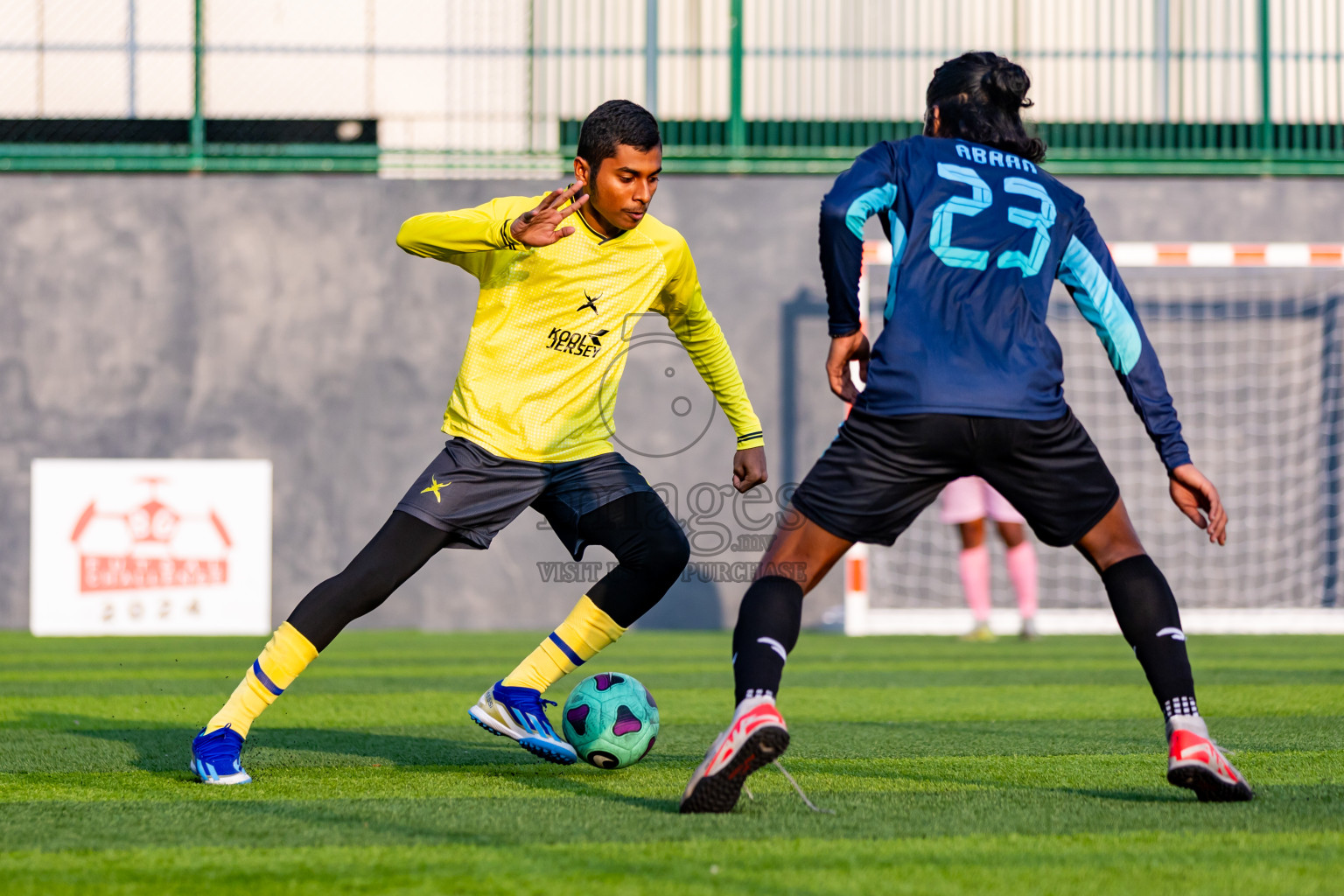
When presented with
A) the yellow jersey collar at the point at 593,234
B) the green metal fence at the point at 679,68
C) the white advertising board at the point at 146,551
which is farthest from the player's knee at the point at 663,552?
the green metal fence at the point at 679,68

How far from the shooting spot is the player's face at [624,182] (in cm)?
386

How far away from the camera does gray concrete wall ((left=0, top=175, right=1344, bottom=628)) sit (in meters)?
11.3

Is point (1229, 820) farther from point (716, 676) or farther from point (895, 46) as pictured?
point (895, 46)

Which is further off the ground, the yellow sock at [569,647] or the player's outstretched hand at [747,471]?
the player's outstretched hand at [747,471]

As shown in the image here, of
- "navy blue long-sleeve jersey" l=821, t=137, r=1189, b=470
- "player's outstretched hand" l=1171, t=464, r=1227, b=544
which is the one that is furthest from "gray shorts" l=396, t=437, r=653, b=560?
"player's outstretched hand" l=1171, t=464, r=1227, b=544

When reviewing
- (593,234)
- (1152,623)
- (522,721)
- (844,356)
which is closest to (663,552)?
(522,721)

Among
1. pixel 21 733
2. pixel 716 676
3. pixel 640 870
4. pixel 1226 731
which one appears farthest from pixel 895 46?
pixel 640 870

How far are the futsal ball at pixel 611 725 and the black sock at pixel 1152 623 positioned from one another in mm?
1404

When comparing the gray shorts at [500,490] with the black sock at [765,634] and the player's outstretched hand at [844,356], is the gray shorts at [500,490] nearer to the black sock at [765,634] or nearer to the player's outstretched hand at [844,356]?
the black sock at [765,634]

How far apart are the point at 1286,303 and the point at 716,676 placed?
685cm

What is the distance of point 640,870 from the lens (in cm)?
254

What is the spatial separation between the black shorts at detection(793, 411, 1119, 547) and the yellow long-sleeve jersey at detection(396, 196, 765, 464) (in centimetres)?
106

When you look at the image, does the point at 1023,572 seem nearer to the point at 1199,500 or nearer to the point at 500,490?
the point at 500,490

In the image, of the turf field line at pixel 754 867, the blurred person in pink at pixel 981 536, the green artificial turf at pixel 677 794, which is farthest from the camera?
the blurred person in pink at pixel 981 536
